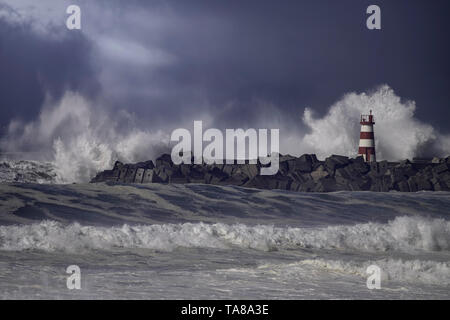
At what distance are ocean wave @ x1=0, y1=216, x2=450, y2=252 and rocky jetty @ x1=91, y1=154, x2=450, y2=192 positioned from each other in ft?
82.2

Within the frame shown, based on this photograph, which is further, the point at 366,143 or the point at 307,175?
the point at 366,143

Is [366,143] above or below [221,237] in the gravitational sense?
above

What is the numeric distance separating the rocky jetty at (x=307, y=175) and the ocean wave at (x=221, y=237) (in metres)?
25.1

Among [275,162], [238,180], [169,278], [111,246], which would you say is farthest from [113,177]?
[169,278]

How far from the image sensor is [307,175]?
46.0 metres

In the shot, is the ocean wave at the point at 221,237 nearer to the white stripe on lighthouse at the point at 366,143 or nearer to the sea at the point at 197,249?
the sea at the point at 197,249

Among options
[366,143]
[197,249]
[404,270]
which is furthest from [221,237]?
[366,143]

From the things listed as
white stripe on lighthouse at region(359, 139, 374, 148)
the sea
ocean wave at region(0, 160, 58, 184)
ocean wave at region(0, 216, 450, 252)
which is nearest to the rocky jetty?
ocean wave at region(0, 160, 58, 184)

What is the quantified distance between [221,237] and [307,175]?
31307 mm

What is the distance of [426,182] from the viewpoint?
47.0 m

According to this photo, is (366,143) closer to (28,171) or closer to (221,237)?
(28,171)

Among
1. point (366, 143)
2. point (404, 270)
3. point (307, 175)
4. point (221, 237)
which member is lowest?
point (404, 270)
